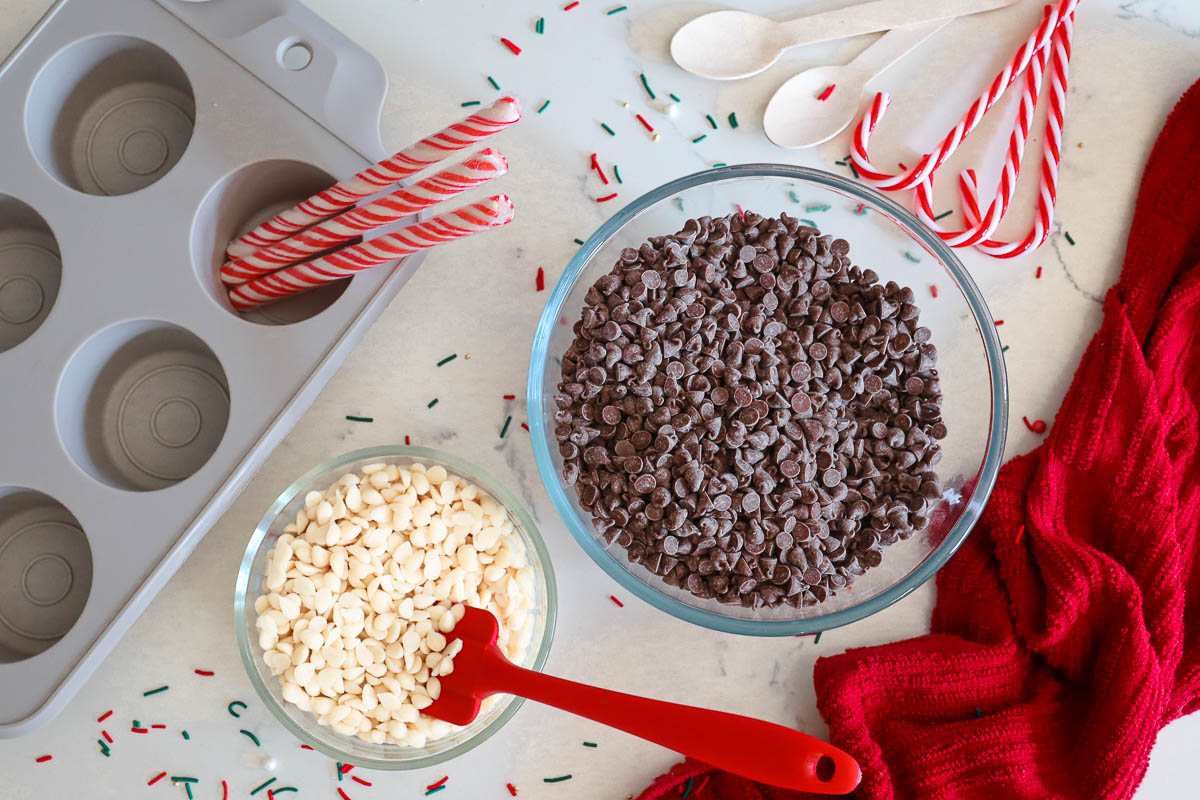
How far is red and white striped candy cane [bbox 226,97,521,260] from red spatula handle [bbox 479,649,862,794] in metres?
0.66

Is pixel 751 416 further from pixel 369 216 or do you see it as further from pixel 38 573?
pixel 38 573

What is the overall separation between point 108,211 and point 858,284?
1.03 meters

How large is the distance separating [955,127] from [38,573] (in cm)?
153

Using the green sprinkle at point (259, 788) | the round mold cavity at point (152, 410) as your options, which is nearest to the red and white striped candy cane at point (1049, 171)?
the round mold cavity at point (152, 410)

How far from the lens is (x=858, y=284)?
1270mm

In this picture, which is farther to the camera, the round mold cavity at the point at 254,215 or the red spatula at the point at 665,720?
the round mold cavity at the point at 254,215

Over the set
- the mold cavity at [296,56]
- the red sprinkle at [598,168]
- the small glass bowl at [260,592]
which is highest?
the red sprinkle at [598,168]

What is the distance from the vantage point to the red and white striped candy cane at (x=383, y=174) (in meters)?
1.02

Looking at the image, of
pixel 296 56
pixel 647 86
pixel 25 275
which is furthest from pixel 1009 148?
pixel 25 275

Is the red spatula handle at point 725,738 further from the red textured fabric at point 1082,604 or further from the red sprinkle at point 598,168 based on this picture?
the red sprinkle at point 598,168

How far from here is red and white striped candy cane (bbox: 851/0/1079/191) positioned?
1.38 m

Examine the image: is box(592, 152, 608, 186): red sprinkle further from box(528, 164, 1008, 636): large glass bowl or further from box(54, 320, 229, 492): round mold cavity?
box(54, 320, 229, 492): round mold cavity

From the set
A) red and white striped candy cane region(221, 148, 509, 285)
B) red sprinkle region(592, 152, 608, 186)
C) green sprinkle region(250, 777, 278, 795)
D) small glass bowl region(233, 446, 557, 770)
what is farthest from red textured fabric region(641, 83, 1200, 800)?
red and white striped candy cane region(221, 148, 509, 285)

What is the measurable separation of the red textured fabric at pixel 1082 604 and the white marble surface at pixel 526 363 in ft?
0.20
